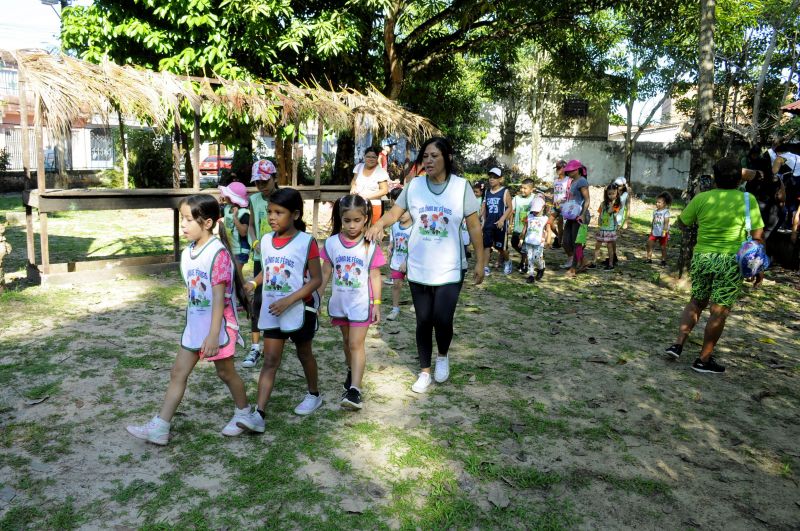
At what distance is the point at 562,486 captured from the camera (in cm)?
344

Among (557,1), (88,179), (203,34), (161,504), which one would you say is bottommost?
(161,504)

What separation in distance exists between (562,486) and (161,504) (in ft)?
6.94

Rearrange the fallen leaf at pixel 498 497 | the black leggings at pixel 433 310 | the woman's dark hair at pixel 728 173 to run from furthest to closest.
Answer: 1. the woman's dark hair at pixel 728 173
2. the black leggings at pixel 433 310
3. the fallen leaf at pixel 498 497

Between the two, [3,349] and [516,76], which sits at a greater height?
[516,76]

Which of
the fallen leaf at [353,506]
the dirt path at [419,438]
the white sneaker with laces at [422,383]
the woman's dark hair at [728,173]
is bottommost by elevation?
the fallen leaf at [353,506]

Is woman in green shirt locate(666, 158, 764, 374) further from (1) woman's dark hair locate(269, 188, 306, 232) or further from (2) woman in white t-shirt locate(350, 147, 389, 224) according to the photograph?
(2) woman in white t-shirt locate(350, 147, 389, 224)

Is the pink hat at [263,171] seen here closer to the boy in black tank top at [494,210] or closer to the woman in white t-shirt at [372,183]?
the woman in white t-shirt at [372,183]

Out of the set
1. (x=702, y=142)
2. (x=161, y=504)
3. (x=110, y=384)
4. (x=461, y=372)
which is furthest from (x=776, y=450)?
(x=702, y=142)

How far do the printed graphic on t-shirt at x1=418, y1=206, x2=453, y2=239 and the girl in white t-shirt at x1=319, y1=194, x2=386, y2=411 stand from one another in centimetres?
47

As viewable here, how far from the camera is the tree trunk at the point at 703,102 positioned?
8047 mm

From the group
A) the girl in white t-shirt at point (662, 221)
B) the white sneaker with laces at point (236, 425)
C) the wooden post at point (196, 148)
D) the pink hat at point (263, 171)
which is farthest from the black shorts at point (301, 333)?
the girl in white t-shirt at point (662, 221)

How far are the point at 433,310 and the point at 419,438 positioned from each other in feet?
3.28

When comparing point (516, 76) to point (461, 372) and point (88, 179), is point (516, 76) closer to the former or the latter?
point (88, 179)

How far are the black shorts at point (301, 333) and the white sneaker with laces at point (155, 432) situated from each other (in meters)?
0.79
